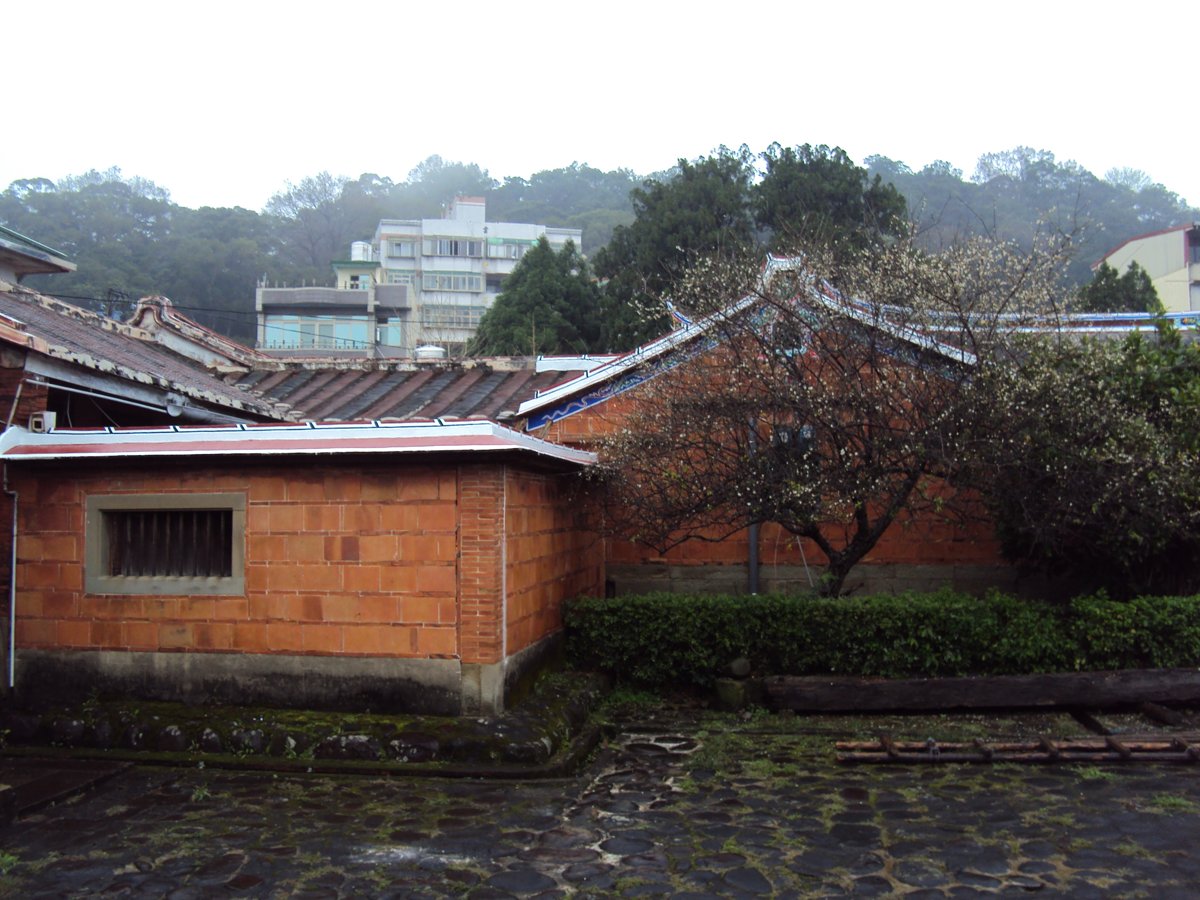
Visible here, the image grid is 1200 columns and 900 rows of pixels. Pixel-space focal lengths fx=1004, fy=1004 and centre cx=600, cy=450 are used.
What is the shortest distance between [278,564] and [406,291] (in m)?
41.9

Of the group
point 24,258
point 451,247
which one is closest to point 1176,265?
point 24,258

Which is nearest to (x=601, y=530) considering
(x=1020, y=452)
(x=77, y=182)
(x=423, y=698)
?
(x=423, y=698)

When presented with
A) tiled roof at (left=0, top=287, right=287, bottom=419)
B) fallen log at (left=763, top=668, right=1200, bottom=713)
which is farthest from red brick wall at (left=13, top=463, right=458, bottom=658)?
fallen log at (left=763, top=668, right=1200, bottom=713)

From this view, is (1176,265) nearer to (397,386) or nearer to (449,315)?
(397,386)

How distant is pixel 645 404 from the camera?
11586 millimetres

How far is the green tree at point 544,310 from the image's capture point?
1211 inches

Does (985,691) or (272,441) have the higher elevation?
(272,441)

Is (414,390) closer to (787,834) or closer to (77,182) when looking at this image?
(787,834)

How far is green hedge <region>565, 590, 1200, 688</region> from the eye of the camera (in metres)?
10.3

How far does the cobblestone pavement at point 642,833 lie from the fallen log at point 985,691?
59.5 inches

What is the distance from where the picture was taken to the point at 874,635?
34.7 ft

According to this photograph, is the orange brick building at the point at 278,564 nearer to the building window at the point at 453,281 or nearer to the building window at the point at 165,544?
the building window at the point at 165,544

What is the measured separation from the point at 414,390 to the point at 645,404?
4.91m

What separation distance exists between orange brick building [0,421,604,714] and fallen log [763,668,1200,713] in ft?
9.93
